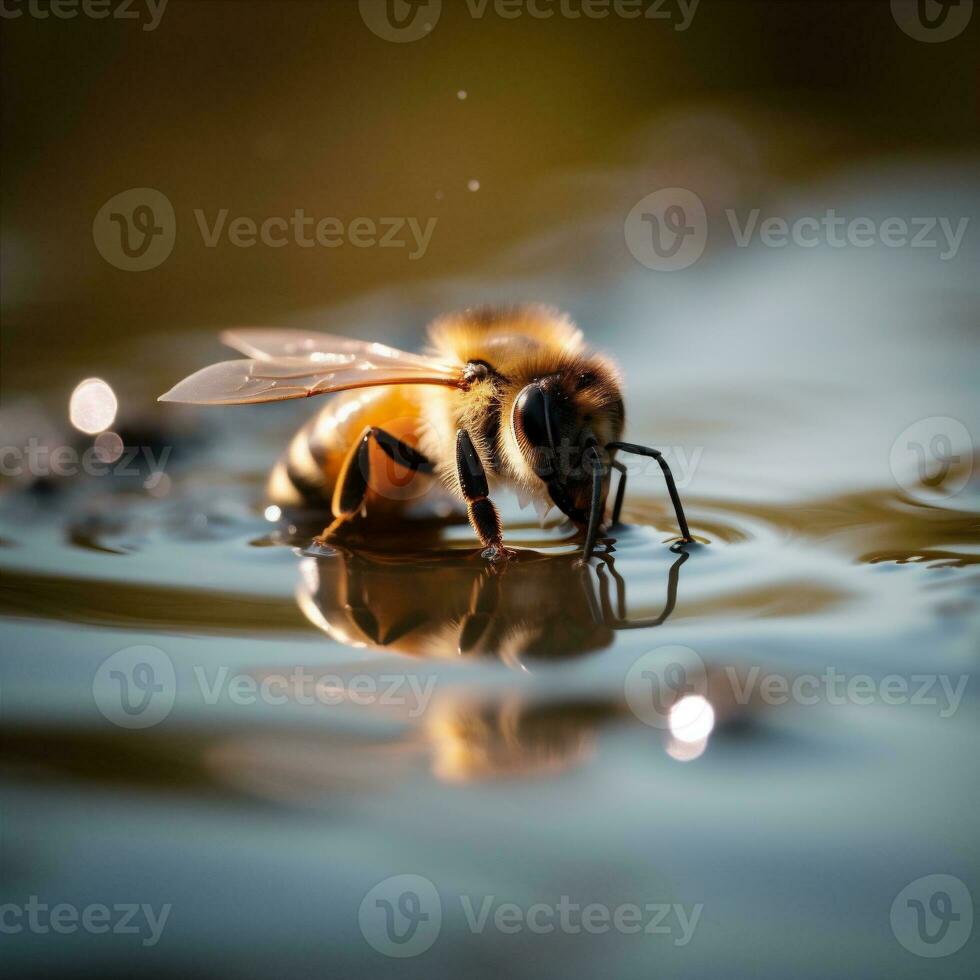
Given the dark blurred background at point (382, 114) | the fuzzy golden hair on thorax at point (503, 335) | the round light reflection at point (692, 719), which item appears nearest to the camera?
the round light reflection at point (692, 719)

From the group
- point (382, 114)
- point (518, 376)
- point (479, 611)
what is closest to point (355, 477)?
point (518, 376)

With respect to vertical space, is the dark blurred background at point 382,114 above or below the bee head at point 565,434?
above

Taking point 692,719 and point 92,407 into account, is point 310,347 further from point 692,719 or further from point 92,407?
point 692,719

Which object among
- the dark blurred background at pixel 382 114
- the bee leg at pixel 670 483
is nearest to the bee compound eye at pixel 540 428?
the bee leg at pixel 670 483

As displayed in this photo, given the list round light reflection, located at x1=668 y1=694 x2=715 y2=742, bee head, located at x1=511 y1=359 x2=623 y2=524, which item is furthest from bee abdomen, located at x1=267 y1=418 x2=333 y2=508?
round light reflection, located at x1=668 y1=694 x2=715 y2=742

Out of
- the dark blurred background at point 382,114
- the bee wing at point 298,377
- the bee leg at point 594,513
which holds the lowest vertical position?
the bee leg at point 594,513

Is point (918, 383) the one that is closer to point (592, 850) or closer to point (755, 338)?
point (755, 338)

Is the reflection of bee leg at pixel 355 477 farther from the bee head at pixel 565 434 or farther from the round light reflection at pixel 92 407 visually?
the round light reflection at pixel 92 407

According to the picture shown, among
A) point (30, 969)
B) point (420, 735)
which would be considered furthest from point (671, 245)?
point (30, 969)
